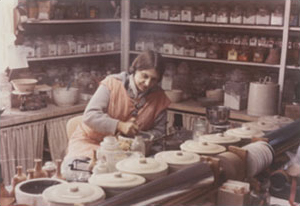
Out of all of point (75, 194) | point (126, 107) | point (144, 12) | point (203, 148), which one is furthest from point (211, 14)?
point (75, 194)

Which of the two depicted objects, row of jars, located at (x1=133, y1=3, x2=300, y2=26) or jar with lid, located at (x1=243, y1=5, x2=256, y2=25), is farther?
jar with lid, located at (x1=243, y1=5, x2=256, y2=25)

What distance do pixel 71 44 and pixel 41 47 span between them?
33 cm

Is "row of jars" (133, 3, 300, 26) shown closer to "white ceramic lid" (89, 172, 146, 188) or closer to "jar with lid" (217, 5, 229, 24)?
"jar with lid" (217, 5, 229, 24)

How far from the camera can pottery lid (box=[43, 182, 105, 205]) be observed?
56.0 inches

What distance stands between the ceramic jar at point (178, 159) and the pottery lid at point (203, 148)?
75 millimetres

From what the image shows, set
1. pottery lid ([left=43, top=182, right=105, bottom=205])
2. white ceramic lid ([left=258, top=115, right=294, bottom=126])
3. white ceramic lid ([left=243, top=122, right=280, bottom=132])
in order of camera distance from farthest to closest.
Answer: white ceramic lid ([left=258, top=115, right=294, bottom=126]) → white ceramic lid ([left=243, top=122, right=280, bottom=132]) → pottery lid ([left=43, top=182, right=105, bottom=205])

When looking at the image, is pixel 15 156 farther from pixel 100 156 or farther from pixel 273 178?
pixel 273 178

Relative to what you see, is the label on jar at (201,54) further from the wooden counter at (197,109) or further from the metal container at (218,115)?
the metal container at (218,115)

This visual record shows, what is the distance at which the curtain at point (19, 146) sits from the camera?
11.7 feet

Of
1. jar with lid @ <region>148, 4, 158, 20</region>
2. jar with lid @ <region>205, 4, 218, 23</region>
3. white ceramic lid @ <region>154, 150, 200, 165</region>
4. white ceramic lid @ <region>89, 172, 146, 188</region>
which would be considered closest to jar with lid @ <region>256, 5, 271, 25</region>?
jar with lid @ <region>205, 4, 218, 23</region>

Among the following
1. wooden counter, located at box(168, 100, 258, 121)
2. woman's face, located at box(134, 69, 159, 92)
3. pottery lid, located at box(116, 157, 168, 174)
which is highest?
woman's face, located at box(134, 69, 159, 92)

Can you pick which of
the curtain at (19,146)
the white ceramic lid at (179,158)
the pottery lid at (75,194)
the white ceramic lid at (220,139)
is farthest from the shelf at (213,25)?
the pottery lid at (75,194)

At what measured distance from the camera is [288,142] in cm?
229

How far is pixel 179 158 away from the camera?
1.79m
